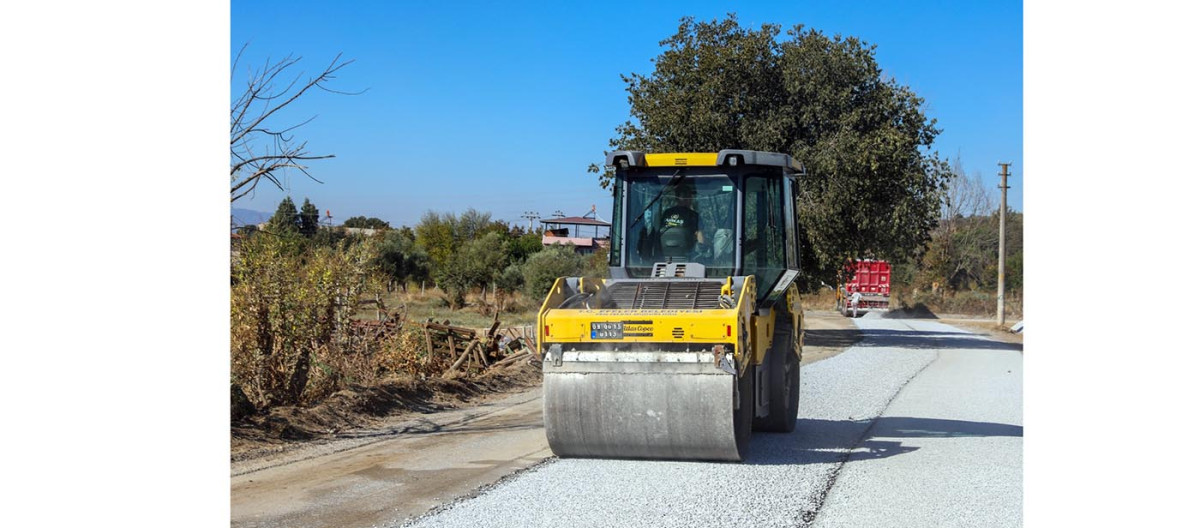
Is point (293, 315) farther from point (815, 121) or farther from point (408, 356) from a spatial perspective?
point (815, 121)

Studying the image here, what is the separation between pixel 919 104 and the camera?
22172 millimetres

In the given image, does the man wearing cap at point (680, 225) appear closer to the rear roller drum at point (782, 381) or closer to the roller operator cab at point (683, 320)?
the roller operator cab at point (683, 320)

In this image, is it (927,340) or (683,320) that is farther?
(927,340)

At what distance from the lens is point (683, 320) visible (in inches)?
264

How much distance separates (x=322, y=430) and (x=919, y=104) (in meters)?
17.0

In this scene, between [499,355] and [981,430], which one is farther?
[499,355]

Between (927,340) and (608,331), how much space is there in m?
20.1

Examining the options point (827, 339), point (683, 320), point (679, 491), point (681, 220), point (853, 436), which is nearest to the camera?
point (679, 491)

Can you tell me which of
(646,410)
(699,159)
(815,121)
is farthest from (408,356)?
(815,121)

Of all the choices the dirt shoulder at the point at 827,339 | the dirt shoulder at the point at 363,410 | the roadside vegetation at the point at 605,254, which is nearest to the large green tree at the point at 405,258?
the roadside vegetation at the point at 605,254

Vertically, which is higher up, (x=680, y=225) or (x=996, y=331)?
(x=680, y=225)
